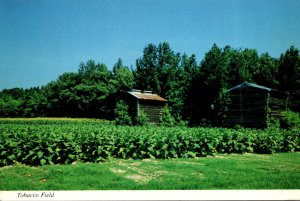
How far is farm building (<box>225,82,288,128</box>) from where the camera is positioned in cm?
2052

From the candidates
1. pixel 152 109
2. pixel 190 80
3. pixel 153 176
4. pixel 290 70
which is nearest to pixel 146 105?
pixel 152 109

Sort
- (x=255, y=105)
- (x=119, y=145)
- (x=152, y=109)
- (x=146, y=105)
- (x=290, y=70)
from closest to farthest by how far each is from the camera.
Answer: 1. (x=119, y=145)
2. (x=290, y=70)
3. (x=255, y=105)
4. (x=146, y=105)
5. (x=152, y=109)

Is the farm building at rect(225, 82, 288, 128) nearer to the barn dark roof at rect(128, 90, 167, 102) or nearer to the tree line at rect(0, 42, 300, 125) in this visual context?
the tree line at rect(0, 42, 300, 125)

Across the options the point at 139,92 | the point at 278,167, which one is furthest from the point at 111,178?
the point at 139,92

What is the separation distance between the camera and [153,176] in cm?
734

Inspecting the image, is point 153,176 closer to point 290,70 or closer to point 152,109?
point 290,70

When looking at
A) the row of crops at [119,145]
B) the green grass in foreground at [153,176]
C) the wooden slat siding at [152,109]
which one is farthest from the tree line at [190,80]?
the green grass in foreground at [153,176]

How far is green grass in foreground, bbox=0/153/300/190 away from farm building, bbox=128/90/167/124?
17200 millimetres

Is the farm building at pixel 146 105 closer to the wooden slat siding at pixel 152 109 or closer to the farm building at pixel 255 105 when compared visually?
the wooden slat siding at pixel 152 109

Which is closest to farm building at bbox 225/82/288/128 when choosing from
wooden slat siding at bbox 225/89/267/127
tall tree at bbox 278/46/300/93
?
wooden slat siding at bbox 225/89/267/127

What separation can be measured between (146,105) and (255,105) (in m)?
A: 10.1

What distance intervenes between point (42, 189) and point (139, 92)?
22596 millimetres

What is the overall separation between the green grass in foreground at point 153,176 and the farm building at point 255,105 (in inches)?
473

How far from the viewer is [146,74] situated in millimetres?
31391
